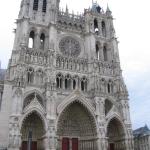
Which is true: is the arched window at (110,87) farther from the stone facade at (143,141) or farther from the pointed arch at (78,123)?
the stone facade at (143,141)

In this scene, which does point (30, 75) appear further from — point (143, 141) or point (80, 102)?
point (143, 141)

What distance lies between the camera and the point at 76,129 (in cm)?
2514

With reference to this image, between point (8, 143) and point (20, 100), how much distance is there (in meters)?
4.16

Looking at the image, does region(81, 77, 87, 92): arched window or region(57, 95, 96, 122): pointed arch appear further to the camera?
region(81, 77, 87, 92): arched window

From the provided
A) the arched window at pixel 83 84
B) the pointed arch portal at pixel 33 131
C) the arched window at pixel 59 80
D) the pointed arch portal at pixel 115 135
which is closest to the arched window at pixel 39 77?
the arched window at pixel 59 80

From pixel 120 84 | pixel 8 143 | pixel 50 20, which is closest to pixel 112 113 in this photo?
pixel 120 84

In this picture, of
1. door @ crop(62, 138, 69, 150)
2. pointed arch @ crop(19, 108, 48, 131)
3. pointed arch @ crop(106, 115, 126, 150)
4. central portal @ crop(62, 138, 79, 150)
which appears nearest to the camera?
pointed arch @ crop(19, 108, 48, 131)

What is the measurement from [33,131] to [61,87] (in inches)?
224

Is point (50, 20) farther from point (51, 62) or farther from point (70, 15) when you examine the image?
point (51, 62)

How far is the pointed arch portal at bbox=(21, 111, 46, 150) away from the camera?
22125 mm

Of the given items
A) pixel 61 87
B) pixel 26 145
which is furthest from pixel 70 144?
pixel 61 87

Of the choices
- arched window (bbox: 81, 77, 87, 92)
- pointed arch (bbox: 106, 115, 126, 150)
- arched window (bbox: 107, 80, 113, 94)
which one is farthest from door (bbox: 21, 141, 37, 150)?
arched window (bbox: 107, 80, 113, 94)

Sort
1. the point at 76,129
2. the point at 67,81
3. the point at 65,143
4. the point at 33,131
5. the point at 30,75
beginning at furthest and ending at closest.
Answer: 1. the point at 67,81
2. the point at 76,129
3. the point at 30,75
4. the point at 65,143
5. the point at 33,131

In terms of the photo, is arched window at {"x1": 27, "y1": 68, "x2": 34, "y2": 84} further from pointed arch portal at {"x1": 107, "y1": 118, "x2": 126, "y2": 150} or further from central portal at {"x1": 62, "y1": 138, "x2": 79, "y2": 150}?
pointed arch portal at {"x1": 107, "y1": 118, "x2": 126, "y2": 150}
